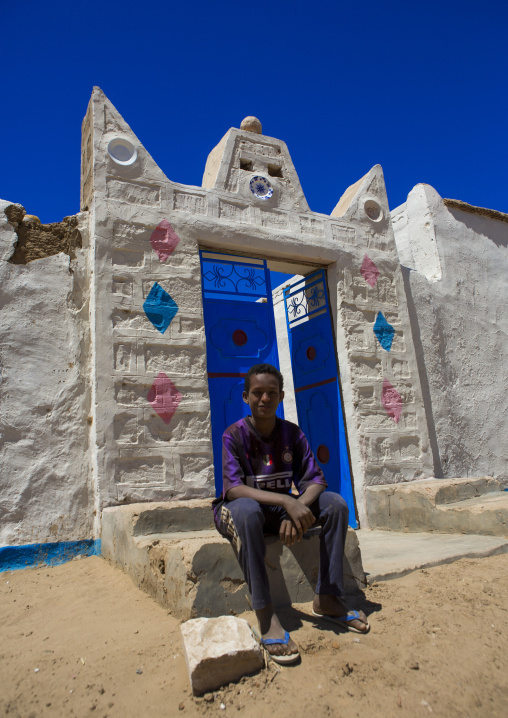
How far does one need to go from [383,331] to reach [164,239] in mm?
2518

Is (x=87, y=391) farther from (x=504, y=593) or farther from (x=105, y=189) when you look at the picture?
(x=504, y=593)

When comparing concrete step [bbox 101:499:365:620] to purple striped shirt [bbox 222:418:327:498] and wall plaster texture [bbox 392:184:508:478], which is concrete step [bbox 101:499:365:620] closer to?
purple striped shirt [bbox 222:418:327:498]

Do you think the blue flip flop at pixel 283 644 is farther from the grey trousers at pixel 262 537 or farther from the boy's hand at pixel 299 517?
the boy's hand at pixel 299 517

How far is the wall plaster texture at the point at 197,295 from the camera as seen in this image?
3893mm

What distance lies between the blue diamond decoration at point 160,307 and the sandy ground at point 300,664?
2206 millimetres

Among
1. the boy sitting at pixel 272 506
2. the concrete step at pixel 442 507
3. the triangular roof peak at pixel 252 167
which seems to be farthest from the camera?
the triangular roof peak at pixel 252 167

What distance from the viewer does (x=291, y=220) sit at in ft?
17.2

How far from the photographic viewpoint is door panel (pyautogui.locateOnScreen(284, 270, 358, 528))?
16.7 feet

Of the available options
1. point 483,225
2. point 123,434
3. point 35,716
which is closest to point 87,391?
point 123,434

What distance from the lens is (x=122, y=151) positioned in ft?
14.9

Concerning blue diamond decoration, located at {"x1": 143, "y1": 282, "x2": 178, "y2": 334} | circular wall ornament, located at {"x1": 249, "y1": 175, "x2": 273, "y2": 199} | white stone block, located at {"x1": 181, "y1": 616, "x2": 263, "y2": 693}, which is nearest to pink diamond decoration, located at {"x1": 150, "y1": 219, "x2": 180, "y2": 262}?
blue diamond decoration, located at {"x1": 143, "y1": 282, "x2": 178, "y2": 334}

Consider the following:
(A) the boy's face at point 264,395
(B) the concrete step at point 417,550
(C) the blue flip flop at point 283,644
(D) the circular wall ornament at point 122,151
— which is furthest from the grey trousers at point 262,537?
(D) the circular wall ornament at point 122,151

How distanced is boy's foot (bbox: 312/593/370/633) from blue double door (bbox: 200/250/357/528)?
2256 millimetres

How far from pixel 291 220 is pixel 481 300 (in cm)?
327
